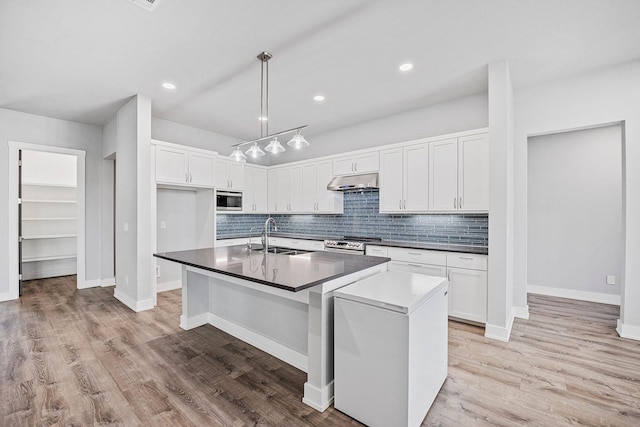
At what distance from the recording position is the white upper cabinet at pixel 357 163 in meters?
4.45

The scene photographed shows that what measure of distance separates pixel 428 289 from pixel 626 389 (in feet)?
5.88

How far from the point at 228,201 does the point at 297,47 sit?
316cm

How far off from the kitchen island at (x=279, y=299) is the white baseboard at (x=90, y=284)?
10.3ft

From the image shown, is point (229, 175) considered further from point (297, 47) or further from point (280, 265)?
point (280, 265)

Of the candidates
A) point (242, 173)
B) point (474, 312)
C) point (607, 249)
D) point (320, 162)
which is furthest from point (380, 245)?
point (607, 249)

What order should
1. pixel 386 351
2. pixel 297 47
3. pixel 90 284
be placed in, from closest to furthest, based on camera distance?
pixel 386 351 < pixel 297 47 < pixel 90 284

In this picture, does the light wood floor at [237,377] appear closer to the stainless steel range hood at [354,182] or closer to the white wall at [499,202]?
the white wall at [499,202]

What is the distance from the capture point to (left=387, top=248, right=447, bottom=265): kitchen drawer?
11.6ft

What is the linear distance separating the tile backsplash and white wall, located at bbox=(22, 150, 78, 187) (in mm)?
3332

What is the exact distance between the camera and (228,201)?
521 cm

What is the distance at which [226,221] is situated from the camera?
5680 mm

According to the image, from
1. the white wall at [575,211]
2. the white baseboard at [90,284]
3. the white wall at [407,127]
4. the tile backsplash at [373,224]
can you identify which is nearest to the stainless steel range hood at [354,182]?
the tile backsplash at [373,224]

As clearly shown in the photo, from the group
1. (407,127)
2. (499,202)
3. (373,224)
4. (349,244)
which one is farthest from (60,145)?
(499,202)

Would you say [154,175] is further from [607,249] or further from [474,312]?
[607,249]
